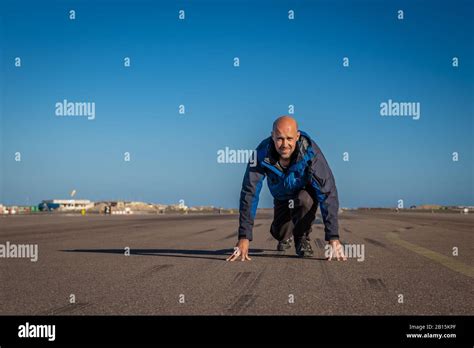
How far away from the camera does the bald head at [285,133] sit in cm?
691

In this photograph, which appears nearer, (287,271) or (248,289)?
(248,289)

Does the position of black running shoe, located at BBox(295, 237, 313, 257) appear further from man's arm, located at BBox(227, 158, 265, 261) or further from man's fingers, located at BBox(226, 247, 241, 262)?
man's arm, located at BBox(227, 158, 265, 261)

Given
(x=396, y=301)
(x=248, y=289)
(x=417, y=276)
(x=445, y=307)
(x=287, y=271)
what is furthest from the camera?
(x=287, y=271)

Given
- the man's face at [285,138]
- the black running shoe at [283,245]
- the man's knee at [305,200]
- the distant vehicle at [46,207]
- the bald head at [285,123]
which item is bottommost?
the distant vehicle at [46,207]

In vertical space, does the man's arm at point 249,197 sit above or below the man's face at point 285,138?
below

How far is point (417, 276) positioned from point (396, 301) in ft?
6.15

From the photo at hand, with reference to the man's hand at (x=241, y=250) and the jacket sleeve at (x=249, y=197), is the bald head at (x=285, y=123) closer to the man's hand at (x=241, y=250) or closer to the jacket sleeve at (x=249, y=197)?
the jacket sleeve at (x=249, y=197)

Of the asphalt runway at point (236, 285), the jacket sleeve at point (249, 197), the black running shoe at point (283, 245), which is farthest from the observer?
the black running shoe at point (283, 245)

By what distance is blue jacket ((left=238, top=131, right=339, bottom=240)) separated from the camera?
24.0 feet

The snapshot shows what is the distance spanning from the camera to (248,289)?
211 inches

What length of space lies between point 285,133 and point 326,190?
1173 millimetres

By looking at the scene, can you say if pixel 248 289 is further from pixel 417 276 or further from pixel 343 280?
pixel 417 276

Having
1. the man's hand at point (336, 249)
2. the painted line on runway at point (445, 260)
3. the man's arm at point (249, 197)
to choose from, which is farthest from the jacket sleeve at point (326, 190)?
the painted line on runway at point (445, 260)
